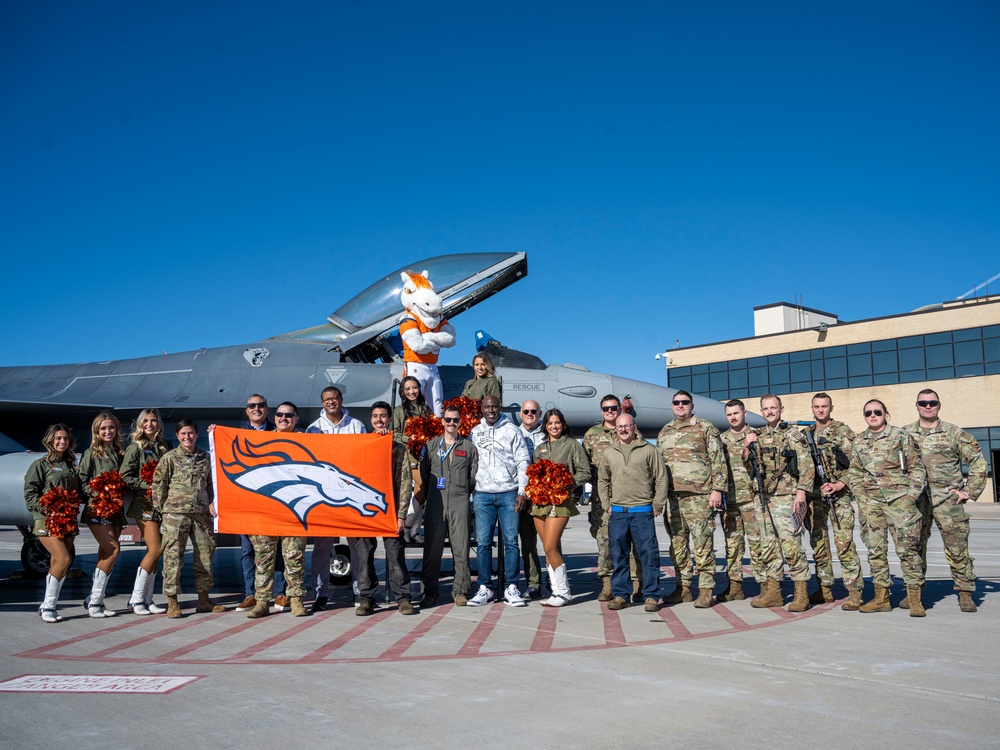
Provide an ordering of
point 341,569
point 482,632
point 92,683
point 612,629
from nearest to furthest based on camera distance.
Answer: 1. point 92,683
2. point 482,632
3. point 612,629
4. point 341,569

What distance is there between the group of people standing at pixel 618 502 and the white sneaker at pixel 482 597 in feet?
0.08

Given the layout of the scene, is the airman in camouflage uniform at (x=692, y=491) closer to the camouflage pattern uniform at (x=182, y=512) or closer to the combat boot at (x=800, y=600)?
the combat boot at (x=800, y=600)

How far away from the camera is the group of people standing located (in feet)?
24.2

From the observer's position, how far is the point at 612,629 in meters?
6.60

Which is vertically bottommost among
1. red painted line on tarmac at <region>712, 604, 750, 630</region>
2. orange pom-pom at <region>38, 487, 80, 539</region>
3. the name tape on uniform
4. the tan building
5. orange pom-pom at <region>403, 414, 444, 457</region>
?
red painted line on tarmac at <region>712, 604, 750, 630</region>

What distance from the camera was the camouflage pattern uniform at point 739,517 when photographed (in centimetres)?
776

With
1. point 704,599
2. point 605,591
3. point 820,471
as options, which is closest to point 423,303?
point 605,591

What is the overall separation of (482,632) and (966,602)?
451cm

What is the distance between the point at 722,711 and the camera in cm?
414

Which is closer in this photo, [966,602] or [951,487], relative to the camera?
[966,602]

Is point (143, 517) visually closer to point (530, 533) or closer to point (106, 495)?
point (106, 495)

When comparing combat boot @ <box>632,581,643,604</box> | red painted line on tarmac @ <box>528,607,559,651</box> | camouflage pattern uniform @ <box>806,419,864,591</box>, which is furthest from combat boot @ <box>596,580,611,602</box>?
camouflage pattern uniform @ <box>806,419,864,591</box>

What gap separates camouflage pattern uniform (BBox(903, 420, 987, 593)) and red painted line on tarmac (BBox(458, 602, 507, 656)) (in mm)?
4058

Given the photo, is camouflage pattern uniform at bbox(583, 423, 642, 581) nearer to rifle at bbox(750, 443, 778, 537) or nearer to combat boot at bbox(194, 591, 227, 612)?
rifle at bbox(750, 443, 778, 537)
